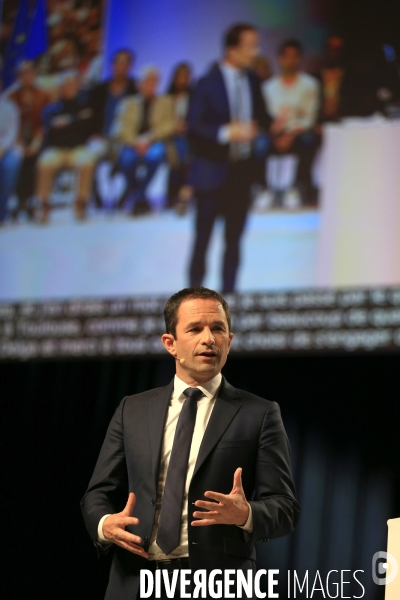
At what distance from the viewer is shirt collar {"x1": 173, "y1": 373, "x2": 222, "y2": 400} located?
1960mm

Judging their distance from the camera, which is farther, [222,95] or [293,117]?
[222,95]

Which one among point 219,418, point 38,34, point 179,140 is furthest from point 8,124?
point 219,418

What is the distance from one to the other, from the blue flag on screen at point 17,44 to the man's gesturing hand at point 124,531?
3565 mm

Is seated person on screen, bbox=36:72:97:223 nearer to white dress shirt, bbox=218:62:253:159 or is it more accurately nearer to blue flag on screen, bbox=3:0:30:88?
blue flag on screen, bbox=3:0:30:88

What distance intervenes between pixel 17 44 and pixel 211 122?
1412mm

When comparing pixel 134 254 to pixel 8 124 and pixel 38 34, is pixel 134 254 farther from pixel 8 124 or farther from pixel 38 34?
pixel 38 34

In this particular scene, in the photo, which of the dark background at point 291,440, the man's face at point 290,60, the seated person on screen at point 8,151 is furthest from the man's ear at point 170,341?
the seated person on screen at point 8,151

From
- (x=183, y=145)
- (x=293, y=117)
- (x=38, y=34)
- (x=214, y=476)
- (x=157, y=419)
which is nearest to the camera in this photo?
(x=214, y=476)

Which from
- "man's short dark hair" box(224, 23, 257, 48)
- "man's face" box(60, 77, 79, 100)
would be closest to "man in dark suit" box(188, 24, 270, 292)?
Result: "man's short dark hair" box(224, 23, 257, 48)

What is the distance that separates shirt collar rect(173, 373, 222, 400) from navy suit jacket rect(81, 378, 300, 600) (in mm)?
16

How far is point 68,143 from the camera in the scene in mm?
4488

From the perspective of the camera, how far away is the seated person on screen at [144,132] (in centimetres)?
423

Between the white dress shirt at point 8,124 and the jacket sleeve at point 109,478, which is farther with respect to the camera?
the white dress shirt at point 8,124

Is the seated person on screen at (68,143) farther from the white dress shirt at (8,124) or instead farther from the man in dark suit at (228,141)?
the man in dark suit at (228,141)
